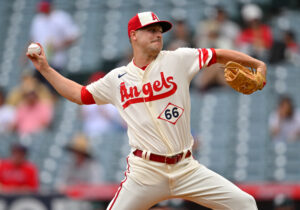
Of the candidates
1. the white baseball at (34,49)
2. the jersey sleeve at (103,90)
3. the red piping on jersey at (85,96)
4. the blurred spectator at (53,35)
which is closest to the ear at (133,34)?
the jersey sleeve at (103,90)

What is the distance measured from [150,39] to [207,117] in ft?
18.3

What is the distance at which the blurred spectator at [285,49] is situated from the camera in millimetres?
10008

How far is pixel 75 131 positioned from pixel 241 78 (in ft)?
21.3

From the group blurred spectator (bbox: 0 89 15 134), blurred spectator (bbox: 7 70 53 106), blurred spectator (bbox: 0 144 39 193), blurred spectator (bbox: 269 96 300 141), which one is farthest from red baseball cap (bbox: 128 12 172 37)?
blurred spectator (bbox: 0 89 15 134)

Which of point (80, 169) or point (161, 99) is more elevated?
point (161, 99)

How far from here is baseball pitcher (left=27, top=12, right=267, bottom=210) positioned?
4.10m

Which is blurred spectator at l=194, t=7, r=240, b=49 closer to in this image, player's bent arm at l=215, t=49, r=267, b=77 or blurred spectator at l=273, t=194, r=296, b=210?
blurred spectator at l=273, t=194, r=296, b=210

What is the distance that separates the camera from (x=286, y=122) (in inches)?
346

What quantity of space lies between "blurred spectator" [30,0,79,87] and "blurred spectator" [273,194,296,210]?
6.00 meters

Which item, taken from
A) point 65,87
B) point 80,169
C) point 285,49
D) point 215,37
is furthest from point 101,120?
point 65,87

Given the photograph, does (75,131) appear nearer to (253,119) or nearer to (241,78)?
(253,119)

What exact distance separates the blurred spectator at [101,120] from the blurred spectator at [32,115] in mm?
743

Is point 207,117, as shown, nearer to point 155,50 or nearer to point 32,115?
point 32,115

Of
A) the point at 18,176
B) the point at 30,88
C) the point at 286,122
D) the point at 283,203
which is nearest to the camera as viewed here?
the point at 283,203
